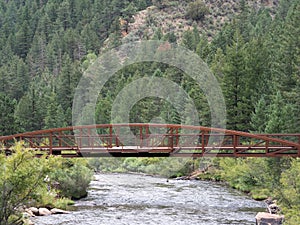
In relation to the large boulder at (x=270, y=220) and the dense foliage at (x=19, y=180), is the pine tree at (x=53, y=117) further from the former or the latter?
the dense foliage at (x=19, y=180)

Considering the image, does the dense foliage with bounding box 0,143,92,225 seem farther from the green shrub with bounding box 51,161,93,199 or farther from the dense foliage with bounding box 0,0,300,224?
the green shrub with bounding box 51,161,93,199

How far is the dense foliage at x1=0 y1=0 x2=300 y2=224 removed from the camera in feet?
139

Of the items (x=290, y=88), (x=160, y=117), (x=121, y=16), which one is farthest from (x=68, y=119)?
(x=121, y=16)

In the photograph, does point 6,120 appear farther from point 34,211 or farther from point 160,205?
point 160,205

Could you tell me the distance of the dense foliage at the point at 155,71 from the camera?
139ft

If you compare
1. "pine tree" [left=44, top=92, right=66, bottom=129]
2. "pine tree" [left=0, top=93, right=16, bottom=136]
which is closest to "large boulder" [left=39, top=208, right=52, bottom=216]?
"pine tree" [left=0, top=93, right=16, bottom=136]

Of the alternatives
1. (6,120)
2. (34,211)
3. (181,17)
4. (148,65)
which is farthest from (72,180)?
(181,17)

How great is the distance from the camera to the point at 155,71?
286 feet

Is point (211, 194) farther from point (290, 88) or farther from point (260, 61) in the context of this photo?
point (260, 61)

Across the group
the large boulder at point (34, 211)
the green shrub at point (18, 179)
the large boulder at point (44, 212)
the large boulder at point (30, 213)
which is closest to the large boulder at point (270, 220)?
the green shrub at point (18, 179)

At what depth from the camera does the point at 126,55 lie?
380 feet

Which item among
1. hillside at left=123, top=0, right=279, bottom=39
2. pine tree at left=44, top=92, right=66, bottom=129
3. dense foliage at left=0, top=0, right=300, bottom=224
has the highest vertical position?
hillside at left=123, top=0, right=279, bottom=39

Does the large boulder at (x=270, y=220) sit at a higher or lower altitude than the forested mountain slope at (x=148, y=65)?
lower

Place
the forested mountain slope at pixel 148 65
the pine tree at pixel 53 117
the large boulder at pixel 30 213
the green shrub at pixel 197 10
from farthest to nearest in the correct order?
the green shrub at pixel 197 10 → the pine tree at pixel 53 117 → the forested mountain slope at pixel 148 65 → the large boulder at pixel 30 213
